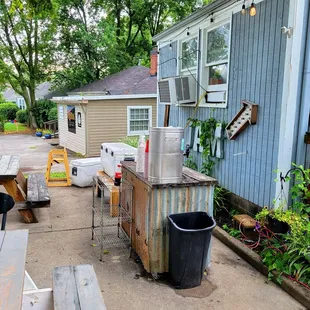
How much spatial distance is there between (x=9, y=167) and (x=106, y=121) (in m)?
7.40

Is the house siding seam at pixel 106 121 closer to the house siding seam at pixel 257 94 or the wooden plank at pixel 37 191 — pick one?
the wooden plank at pixel 37 191

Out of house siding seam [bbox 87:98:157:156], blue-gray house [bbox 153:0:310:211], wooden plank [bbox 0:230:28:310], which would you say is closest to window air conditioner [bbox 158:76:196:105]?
blue-gray house [bbox 153:0:310:211]

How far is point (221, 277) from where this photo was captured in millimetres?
3445

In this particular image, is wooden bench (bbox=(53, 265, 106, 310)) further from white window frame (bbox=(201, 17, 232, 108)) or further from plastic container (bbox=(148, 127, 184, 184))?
white window frame (bbox=(201, 17, 232, 108))

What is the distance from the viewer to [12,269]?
1.96 m

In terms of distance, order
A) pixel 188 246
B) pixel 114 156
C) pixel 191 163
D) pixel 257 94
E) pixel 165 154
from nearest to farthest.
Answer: pixel 188 246 < pixel 165 154 < pixel 257 94 < pixel 114 156 < pixel 191 163

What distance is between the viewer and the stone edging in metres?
2.99

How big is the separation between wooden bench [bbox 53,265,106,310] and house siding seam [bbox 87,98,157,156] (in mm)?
10096

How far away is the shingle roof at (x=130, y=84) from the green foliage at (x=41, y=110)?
299 inches

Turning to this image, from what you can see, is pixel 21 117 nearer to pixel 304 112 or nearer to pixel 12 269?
pixel 304 112

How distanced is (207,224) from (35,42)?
21.6 meters

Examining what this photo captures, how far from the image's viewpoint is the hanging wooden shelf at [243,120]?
184 inches

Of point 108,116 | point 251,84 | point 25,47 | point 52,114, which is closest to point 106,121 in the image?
point 108,116

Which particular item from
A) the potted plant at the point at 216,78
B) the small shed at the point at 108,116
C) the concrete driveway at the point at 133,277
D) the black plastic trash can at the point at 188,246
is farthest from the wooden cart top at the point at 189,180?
the small shed at the point at 108,116
